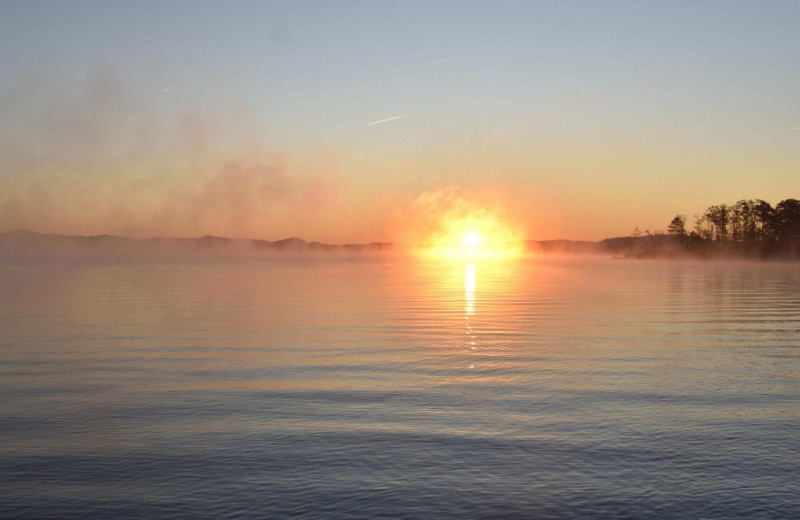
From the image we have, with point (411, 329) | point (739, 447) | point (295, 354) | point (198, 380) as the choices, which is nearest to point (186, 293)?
point (411, 329)

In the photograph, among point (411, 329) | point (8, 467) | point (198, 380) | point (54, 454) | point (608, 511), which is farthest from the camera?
point (411, 329)

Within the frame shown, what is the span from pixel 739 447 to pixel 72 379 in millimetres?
18778

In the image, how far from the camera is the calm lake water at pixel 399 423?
11.7m

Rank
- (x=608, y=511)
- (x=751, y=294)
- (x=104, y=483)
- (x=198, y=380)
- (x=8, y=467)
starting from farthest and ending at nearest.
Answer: (x=751, y=294), (x=198, y=380), (x=8, y=467), (x=104, y=483), (x=608, y=511)

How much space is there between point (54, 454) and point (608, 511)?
1042 cm

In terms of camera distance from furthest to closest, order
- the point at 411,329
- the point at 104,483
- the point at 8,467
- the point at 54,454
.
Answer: the point at 411,329 → the point at 54,454 → the point at 8,467 → the point at 104,483

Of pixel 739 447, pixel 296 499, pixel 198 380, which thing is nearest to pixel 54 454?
pixel 296 499

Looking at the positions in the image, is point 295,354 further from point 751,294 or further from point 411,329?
point 751,294

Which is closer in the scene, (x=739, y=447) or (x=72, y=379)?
(x=739, y=447)

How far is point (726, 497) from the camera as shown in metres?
11.7

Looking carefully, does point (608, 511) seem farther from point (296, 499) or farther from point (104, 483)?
point (104, 483)

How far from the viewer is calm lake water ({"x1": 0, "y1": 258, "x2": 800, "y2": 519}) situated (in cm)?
1169

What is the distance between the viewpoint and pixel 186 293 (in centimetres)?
7006

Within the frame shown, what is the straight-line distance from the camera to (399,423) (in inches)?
652
